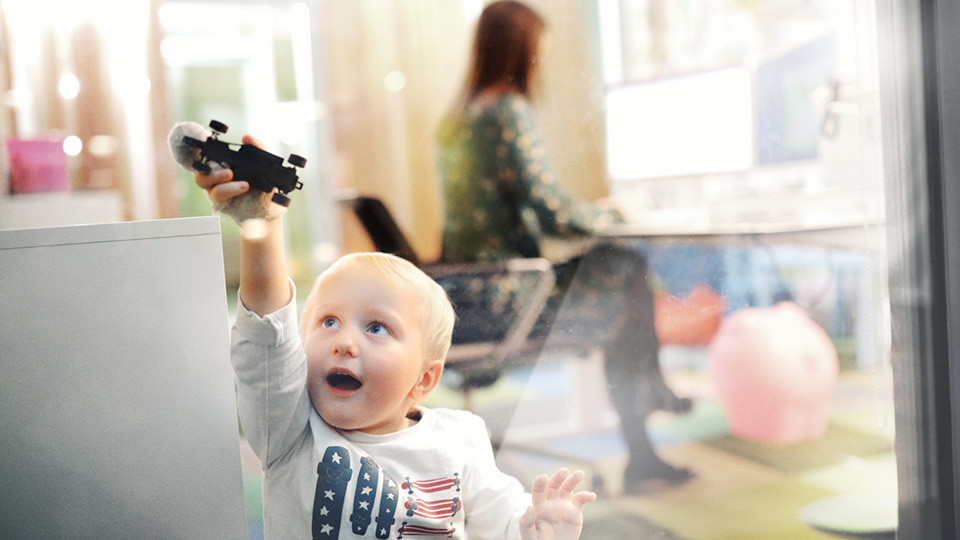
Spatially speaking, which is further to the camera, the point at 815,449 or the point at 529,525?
the point at 815,449

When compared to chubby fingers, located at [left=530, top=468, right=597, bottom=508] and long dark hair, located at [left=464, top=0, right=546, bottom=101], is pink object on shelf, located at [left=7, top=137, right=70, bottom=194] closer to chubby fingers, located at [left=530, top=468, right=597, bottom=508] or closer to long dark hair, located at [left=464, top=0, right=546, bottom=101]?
long dark hair, located at [left=464, top=0, right=546, bottom=101]

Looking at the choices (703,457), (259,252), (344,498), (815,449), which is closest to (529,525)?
(344,498)

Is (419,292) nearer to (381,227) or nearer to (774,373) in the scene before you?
(381,227)

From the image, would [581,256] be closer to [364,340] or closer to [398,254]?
[398,254]

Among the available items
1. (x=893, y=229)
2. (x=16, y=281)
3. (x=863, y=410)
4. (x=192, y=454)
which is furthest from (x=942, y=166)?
(x=16, y=281)

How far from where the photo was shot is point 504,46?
1.07 meters

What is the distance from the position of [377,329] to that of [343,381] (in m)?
0.07

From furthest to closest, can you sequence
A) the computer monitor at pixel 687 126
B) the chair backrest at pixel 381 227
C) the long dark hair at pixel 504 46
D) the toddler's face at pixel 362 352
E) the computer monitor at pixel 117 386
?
the computer monitor at pixel 687 126 < the long dark hair at pixel 504 46 < the chair backrest at pixel 381 227 < the toddler's face at pixel 362 352 < the computer monitor at pixel 117 386

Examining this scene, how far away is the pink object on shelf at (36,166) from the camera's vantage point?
1.01 metres

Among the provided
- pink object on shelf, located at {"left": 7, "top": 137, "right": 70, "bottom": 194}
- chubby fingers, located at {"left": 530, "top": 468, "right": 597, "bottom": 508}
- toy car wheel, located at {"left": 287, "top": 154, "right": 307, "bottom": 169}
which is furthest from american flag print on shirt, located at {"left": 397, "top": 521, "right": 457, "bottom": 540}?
pink object on shelf, located at {"left": 7, "top": 137, "right": 70, "bottom": 194}

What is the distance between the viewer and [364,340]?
2.77 ft

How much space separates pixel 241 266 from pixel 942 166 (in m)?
1.14

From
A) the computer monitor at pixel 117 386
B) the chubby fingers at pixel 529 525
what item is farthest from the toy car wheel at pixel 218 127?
the chubby fingers at pixel 529 525

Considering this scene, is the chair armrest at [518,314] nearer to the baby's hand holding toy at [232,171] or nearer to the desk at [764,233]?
the desk at [764,233]
